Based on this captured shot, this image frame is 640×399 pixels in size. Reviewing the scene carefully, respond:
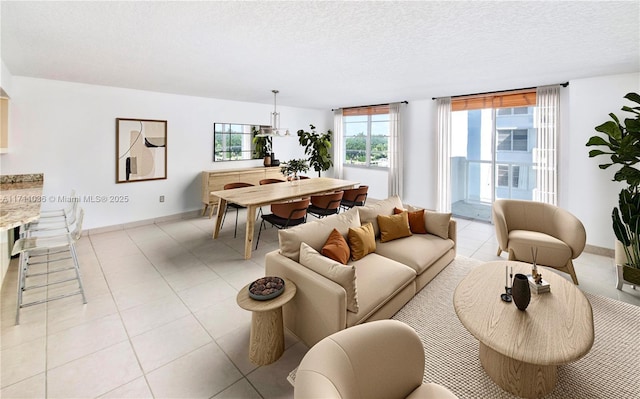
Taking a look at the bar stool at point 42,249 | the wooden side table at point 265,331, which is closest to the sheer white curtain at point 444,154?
the wooden side table at point 265,331

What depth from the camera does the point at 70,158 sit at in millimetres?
4719

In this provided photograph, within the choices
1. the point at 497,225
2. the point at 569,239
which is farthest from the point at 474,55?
the point at 569,239

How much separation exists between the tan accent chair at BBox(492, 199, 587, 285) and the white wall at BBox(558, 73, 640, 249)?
1.19 meters

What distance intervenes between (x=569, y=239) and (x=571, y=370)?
1.80 meters

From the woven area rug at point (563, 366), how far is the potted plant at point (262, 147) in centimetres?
518

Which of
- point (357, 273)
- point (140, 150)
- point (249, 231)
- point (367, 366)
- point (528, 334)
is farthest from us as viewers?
point (140, 150)

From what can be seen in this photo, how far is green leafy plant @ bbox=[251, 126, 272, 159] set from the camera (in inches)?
282

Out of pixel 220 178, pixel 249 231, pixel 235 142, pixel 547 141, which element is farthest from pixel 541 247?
pixel 235 142

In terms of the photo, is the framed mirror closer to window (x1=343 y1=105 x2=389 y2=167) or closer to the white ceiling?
the white ceiling

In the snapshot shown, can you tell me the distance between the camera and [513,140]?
220 inches

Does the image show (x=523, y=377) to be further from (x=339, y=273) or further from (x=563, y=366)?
(x=339, y=273)

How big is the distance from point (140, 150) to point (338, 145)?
16.2 feet

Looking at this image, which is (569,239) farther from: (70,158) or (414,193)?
(70,158)

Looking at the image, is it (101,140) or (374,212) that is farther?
(101,140)
